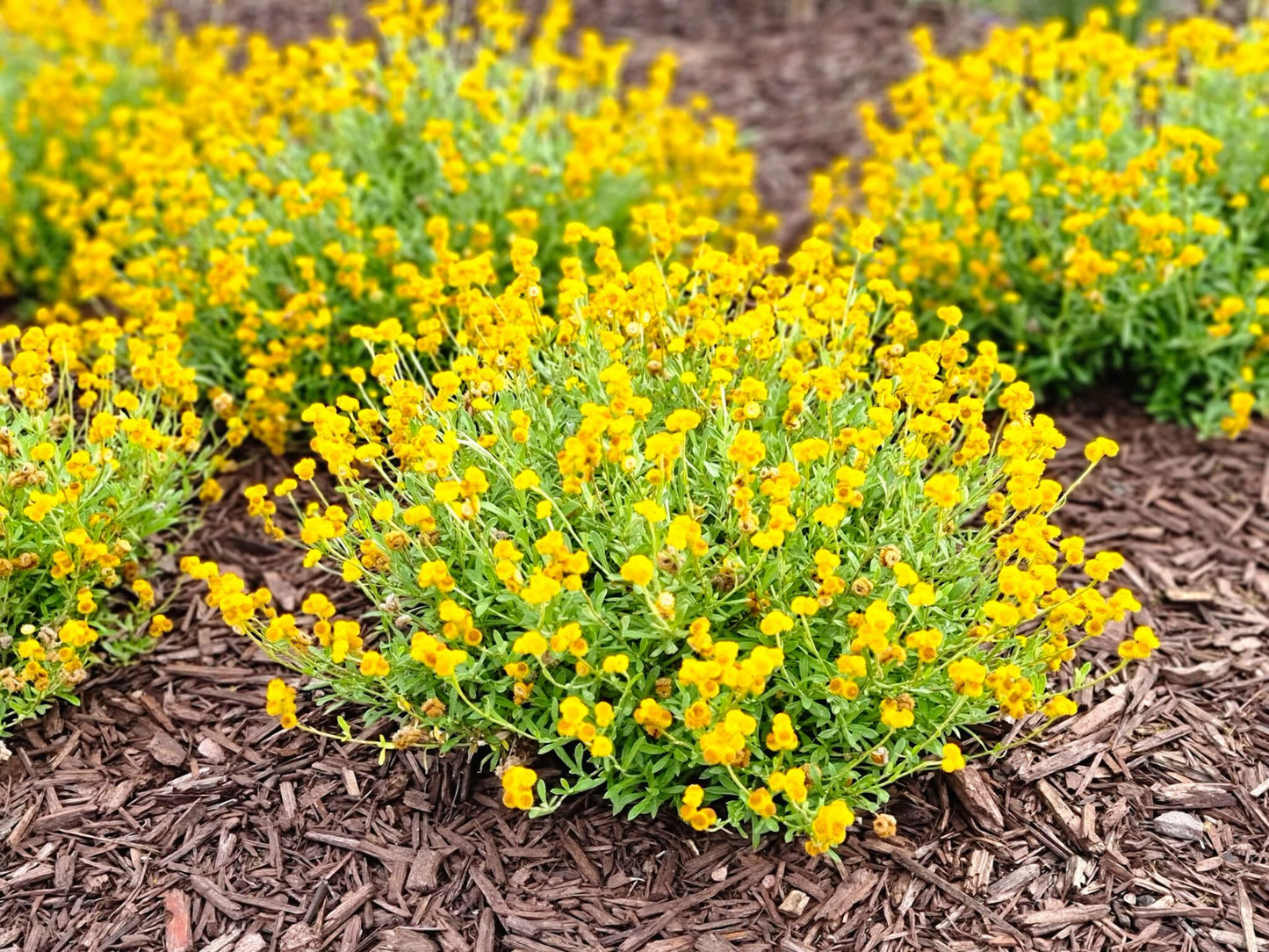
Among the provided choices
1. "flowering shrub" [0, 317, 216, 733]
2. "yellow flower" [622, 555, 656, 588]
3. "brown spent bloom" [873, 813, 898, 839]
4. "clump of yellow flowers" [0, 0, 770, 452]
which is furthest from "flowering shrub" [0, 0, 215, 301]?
"brown spent bloom" [873, 813, 898, 839]

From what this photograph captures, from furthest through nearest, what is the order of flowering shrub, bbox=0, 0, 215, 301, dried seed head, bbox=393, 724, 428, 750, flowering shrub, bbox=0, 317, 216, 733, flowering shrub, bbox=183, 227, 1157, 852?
flowering shrub, bbox=0, 0, 215, 301 → flowering shrub, bbox=0, 317, 216, 733 → dried seed head, bbox=393, 724, 428, 750 → flowering shrub, bbox=183, 227, 1157, 852

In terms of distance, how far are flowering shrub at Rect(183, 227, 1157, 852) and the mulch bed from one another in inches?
6.7

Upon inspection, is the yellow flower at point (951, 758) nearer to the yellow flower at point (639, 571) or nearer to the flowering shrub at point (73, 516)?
the yellow flower at point (639, 571)

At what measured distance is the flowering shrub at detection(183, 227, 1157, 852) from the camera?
9.34 ft

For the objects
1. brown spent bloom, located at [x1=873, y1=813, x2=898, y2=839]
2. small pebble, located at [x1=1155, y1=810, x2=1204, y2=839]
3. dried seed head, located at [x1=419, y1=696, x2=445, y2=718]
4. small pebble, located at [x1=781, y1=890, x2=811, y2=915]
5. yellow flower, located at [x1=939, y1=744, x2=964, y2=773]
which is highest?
dried seed head, located at [x1=419, y1=696, x2=445, y2=718]

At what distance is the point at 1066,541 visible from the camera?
297cm

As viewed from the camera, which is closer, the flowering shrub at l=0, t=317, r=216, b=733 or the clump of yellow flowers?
the flowering shrub at l=0, t=317, r=216, b=733

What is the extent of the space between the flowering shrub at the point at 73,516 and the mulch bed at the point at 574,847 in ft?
0.79

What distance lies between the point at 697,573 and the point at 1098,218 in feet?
8.27

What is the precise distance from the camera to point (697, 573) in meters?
3.07

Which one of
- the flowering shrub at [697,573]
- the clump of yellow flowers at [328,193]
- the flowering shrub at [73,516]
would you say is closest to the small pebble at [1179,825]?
the flowering shrub at [697,573]

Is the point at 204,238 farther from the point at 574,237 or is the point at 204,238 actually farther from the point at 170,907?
the point at 170,907

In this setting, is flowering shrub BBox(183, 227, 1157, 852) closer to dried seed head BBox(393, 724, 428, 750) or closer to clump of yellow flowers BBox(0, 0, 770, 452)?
dried seed head BBox(393, 724, 428, 750)

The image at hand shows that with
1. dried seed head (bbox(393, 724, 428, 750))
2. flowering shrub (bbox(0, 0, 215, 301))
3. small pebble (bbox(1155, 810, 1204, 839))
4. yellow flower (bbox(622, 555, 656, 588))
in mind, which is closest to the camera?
yellow flower (bbox(622, 555, 656, 588))
